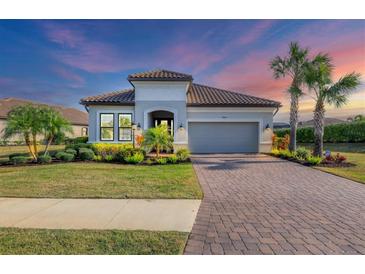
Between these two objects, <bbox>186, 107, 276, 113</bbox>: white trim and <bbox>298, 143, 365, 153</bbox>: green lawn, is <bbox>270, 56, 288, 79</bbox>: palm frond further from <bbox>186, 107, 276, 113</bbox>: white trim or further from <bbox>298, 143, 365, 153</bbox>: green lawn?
<bbox>298, 143, 365, 153</bbox>: green lawn

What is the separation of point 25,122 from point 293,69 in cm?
1656

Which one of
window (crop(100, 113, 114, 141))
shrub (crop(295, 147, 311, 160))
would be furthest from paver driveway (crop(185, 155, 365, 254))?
window (crop(100, 113, 114, 141))

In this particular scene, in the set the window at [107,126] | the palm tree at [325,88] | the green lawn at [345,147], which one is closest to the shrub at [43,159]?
the window at [107,126]

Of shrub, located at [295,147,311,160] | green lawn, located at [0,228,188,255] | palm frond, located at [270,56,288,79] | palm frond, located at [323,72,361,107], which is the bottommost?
green lawn, located at [0,228,188,255]

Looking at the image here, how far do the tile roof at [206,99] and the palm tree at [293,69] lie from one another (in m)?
1.50

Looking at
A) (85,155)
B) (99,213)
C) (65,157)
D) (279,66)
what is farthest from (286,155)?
(65,157)

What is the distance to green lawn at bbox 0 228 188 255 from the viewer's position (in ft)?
9.25

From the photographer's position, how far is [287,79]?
47.1 feet

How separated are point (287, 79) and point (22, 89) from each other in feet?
65.6

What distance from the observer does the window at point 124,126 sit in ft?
48.2

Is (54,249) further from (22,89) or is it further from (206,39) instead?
(22,89)

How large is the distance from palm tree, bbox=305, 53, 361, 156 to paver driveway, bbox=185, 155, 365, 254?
17.0ft

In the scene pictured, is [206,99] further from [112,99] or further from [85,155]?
[85,155]
